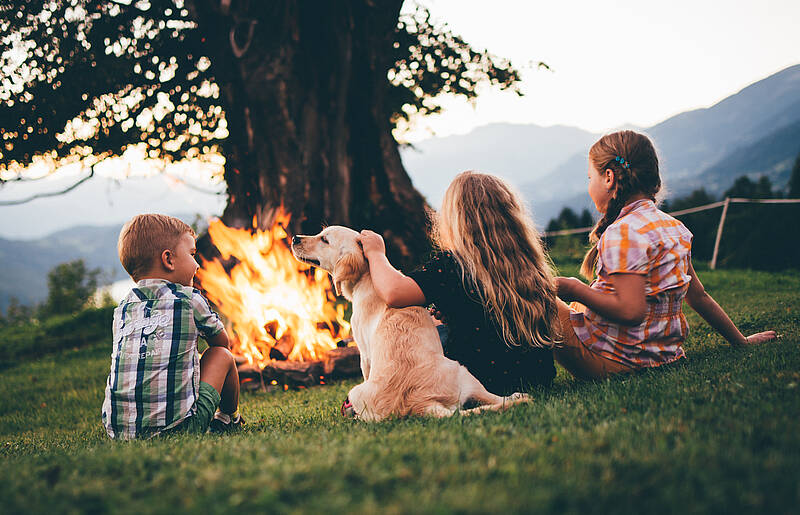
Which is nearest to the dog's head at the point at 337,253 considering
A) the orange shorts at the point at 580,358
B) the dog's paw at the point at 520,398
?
the dog's paw at the point at 520,398

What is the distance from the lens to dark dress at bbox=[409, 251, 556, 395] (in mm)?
3453

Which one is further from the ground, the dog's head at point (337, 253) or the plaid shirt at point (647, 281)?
the dog's head at point (337, 253)

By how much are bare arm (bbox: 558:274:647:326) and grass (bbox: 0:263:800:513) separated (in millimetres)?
433

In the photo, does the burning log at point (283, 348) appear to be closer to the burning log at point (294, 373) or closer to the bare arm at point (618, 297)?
the burning log at point (294, 373)

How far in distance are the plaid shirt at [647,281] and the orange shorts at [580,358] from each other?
4 centimetres

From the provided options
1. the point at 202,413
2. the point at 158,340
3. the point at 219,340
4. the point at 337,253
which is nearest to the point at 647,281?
the point at 337,253

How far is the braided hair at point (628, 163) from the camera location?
359 cm

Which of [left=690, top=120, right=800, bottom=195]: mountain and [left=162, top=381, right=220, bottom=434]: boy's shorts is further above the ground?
[left=690, top=120, right=800, bottom=195]: mountain

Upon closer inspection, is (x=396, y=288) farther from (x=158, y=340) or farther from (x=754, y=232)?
(x=754, y=232)

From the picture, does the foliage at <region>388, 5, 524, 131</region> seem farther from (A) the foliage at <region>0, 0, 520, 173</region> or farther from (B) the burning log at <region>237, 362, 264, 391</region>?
(B) the burning log at <region>237, 362, 264, 391</region>

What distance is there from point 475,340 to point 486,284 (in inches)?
18.6

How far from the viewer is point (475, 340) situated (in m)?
3.62

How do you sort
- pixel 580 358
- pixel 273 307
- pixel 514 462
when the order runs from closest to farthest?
1. pixel 514 462
2. pixel 580 358
3. pixel 273 307

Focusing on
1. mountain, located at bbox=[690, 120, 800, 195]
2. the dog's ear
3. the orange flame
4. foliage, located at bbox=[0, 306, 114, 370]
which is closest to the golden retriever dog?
the dog's ear
